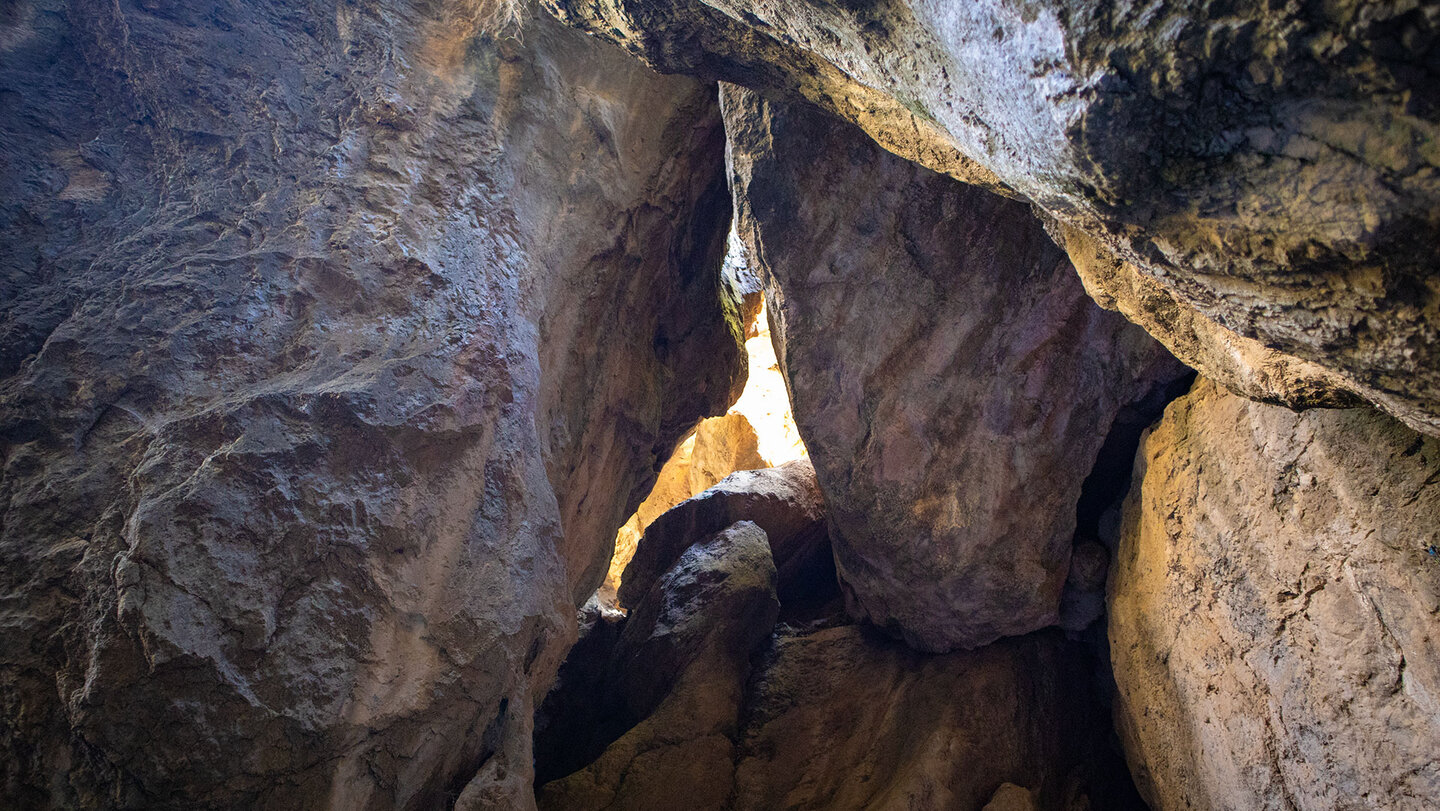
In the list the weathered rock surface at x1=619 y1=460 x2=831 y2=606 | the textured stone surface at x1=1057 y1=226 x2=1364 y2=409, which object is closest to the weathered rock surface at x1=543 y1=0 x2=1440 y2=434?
the textured stone surface at x1=1057 y1=226 x2=1364 y2=409

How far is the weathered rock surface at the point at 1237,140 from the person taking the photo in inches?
39.5

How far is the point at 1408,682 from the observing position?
6.73ft

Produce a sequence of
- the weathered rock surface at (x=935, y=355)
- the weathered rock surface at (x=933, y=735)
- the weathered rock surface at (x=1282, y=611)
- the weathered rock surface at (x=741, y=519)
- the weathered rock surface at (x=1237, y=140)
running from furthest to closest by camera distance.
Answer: the weathered rock surface at (x=741, y=519) < the weathered rock surface at (x=933, y=735) < the weathered rock surface at (x=935, y=355) < the weathered rock surface at (x=1282, y=611) < the weathered rock surface at (x=1237, y=140)

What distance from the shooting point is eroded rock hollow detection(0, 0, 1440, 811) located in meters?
1.32

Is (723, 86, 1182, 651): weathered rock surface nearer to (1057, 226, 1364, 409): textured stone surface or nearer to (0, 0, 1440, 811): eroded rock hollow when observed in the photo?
(0, 0, 1440, 811): eroded rock hollow

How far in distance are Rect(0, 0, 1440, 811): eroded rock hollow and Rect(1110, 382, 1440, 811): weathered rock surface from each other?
0.06 ft

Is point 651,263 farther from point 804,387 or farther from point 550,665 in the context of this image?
point 550,665

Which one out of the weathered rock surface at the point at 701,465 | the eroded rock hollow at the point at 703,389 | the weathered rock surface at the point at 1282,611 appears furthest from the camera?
the weathered rock surface at the point at 701,465

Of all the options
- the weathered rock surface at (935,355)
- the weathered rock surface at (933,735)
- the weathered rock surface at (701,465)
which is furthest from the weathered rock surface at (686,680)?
the weathered rock surface at (701,465)

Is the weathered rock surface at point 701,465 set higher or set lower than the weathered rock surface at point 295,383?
higher

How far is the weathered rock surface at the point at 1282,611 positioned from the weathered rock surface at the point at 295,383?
8.55ft

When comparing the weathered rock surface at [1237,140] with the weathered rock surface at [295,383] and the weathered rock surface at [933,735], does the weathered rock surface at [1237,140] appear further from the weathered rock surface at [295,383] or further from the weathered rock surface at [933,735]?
the weathered rock surface at [933,735]

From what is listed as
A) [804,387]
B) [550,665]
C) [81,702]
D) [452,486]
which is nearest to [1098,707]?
[804,387]

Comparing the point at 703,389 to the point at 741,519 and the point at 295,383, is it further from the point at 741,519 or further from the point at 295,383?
the point at 295,383
